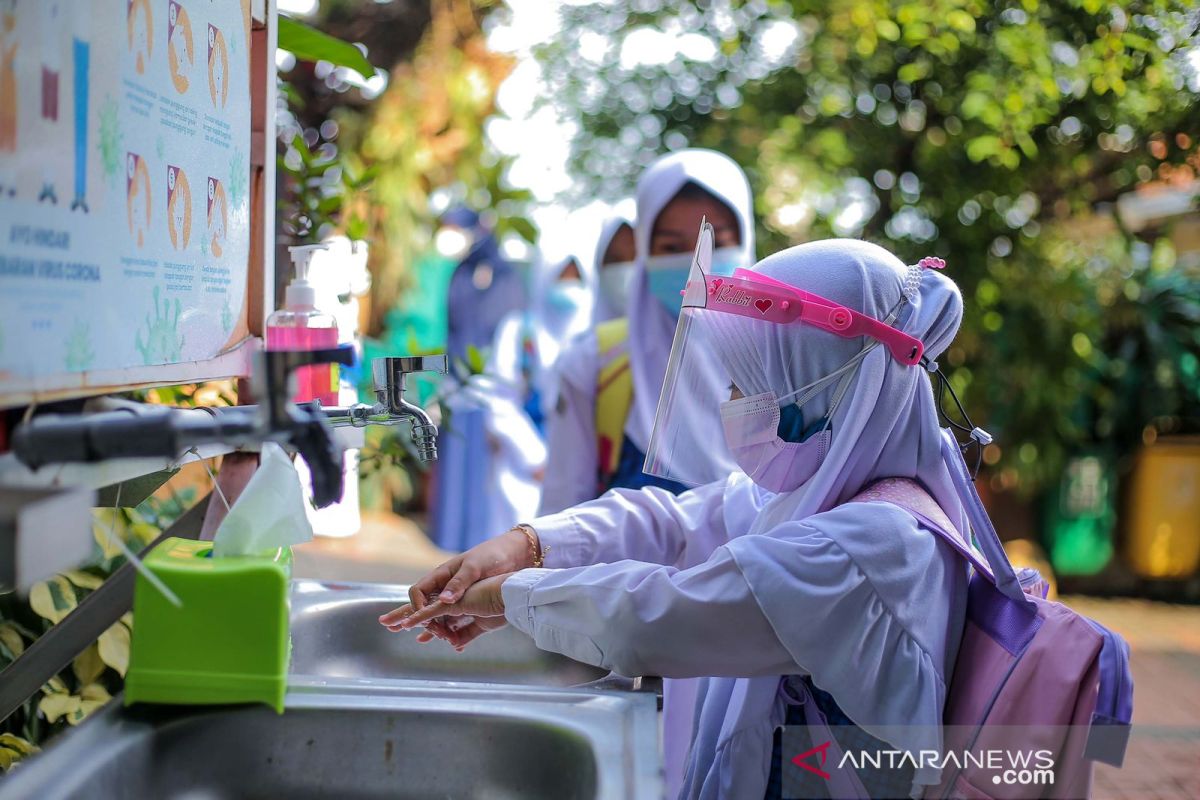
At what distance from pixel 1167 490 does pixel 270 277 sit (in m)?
6.25

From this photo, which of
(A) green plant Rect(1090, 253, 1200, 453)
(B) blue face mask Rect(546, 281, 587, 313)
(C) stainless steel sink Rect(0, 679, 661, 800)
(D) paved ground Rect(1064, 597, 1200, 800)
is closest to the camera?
(C) stainless steel sink Rect(0, 679, 661, 800)

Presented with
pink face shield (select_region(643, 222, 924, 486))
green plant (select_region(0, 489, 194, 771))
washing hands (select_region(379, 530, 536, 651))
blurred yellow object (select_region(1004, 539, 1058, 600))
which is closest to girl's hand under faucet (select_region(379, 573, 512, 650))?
washing hands (select_region(379, 530, 536, 651))

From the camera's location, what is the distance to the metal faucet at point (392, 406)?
1.44 m

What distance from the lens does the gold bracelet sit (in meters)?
1.61

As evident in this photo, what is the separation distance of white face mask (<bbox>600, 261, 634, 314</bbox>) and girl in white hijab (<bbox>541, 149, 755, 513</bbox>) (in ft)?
3.73

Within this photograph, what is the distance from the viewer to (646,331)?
2889mm

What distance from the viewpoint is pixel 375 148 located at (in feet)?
24.9

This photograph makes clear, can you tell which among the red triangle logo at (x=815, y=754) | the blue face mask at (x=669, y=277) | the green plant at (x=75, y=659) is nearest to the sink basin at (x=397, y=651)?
the green plant at (x=75, y=659)

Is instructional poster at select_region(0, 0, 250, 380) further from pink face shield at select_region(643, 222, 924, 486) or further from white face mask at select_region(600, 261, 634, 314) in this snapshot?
white face mask at select_region(600, 261, 634, 314)

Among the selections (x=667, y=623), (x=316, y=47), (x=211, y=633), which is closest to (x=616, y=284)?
(x=316, y=47)

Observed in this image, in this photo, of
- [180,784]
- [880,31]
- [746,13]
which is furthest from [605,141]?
[180,784]

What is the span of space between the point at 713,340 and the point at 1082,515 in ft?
18.8

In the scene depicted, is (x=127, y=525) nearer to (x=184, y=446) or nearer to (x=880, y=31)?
(x=184, y=446)

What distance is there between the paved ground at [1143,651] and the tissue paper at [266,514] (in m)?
3.53
